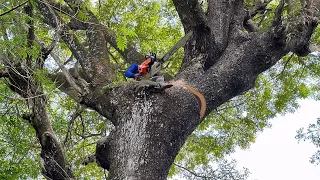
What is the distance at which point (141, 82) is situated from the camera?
357 centimetres

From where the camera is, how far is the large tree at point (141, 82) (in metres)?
3.20

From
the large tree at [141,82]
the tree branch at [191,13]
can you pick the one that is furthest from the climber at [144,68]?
the tree branch at [191,13]

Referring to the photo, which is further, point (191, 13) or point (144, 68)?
point (191, 13)

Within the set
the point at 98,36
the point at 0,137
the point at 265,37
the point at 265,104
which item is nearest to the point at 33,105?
the point at 0,137

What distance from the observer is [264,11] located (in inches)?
221

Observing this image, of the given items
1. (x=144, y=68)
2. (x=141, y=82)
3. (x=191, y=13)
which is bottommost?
(x=141, y=82)

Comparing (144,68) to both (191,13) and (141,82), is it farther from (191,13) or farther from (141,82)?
(191,13)

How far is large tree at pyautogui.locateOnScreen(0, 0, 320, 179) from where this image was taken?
3195mm

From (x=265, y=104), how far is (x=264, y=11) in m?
2.04

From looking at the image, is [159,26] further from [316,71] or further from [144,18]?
[316,71]

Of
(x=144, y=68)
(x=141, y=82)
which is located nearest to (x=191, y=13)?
(x=144, y=68)

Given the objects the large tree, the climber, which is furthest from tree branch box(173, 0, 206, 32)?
the climber

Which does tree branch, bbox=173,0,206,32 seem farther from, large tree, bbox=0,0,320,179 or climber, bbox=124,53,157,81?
climber, bbox=124,53,157,81

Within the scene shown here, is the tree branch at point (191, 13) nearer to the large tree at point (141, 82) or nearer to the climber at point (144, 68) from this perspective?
the large tree at point (141, 82)
